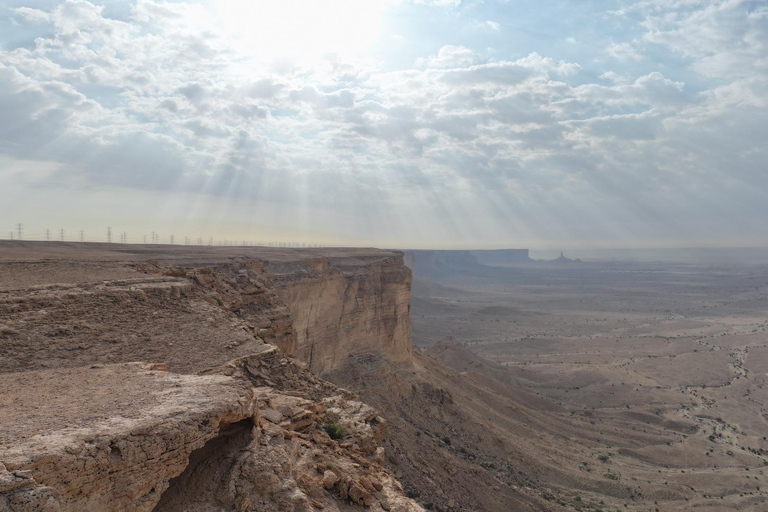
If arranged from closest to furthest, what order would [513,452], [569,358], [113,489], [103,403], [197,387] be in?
1. [113,489]
2. [103,403]
3. [197,387]
4. [513,452]
5. [569,358]

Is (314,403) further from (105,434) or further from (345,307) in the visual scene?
(345,307)

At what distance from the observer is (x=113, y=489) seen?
4809mm

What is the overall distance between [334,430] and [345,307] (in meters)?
22.1

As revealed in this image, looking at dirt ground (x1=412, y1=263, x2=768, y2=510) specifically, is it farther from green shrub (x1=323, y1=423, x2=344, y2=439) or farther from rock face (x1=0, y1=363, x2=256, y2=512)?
rock face (x1=0, y1=363, x2=256, y2=512)

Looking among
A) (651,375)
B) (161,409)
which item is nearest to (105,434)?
(161,409)

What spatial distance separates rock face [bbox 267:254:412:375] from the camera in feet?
84.3

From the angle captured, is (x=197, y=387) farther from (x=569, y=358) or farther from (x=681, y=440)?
(x=569, y=358)

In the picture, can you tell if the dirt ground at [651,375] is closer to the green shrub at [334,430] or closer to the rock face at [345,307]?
the rock face at [345,307]

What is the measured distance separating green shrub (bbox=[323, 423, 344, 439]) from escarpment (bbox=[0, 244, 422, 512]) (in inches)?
0.9

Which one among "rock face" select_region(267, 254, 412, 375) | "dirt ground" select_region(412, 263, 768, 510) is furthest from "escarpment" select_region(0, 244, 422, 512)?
"dirt ground" select_region(412, 263, 768, 510)

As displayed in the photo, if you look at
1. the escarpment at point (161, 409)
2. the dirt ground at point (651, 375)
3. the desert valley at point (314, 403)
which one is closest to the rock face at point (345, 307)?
the desert valley at point (314, 403)

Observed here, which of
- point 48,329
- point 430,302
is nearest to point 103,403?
point 48,329

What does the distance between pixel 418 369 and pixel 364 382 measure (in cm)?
569

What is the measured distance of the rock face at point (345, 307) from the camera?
2569cm
